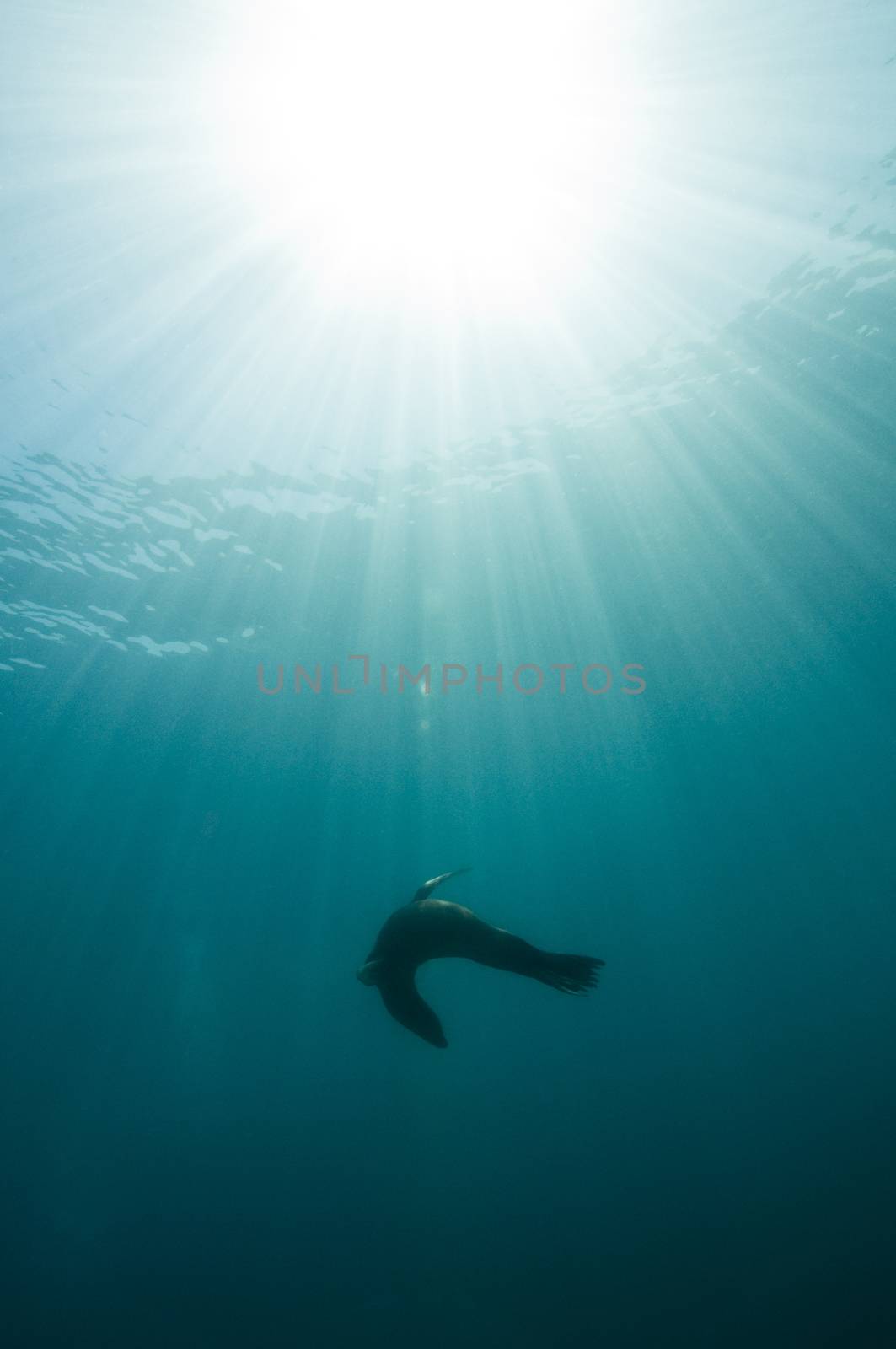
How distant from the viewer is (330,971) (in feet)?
139

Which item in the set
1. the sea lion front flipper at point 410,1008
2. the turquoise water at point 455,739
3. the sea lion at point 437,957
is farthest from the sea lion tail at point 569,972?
the turquoise water at point 455,739

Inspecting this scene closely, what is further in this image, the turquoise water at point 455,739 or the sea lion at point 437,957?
the turquoise water at point 455,739

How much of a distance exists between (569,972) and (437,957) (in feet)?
3.25

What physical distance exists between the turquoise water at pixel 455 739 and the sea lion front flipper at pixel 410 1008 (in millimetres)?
12180

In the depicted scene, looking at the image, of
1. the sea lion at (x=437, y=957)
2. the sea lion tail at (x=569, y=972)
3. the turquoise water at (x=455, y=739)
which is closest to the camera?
the sea lion tail at (x=569, y=972)

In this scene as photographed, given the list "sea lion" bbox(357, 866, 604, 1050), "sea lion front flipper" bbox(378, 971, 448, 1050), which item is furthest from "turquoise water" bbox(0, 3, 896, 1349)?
"sea lion front flipper" bbox(378, 971, 448, 1050)

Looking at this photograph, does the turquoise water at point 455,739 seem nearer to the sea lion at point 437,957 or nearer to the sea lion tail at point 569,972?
the sea lion at point 437,957

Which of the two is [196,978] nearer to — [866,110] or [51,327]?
[51,327]

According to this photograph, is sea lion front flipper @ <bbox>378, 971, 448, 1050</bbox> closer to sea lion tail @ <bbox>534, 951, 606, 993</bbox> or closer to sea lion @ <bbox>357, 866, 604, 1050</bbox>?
sea lion @ <bbox>357, 866, 604, 1050</bbox>

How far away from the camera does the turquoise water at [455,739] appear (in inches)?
477

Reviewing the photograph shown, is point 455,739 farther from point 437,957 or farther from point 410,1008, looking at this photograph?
point 410,1008

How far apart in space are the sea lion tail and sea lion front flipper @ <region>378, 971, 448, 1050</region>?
2.60 feet

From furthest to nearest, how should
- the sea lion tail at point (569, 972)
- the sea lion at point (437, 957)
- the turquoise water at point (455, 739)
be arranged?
the turquoise water at point (455, 739) < the sea lion at point (437, 957) < the sea lion tail at point (569, 972)

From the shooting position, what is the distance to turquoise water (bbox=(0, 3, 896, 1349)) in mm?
12117
